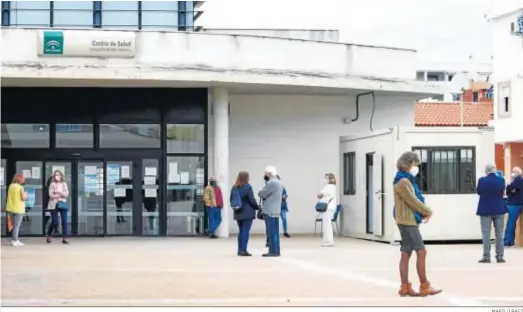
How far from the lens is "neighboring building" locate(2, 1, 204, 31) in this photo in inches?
1209

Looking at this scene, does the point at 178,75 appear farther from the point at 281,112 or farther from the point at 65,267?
the point at 65,267

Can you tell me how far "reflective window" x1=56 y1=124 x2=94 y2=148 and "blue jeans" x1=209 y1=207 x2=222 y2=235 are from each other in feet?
11.6

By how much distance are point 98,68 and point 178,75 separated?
191cm

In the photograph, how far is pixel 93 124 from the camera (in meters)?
26.2

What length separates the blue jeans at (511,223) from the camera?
21.7m

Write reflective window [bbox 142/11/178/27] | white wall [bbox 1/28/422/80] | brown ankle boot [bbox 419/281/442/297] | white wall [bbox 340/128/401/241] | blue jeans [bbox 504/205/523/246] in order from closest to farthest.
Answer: brown ankle boot [bbox 419/281/442/297], blue jeans [bbox 504/205/523/246], white wall [bbox 340/128/401/241], white wall [bbox 1/28/422/80], reflective window [bbox 142/11/178/27]

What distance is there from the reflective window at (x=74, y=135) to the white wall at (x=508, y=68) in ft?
63.7

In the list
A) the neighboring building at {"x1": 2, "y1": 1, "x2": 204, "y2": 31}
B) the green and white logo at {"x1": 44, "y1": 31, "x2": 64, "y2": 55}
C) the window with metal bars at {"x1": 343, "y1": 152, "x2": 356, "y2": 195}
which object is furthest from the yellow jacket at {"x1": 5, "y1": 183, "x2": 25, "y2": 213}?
the neighboring building at {"x1": 2, "y1": 1, "x2": 204, "y2": 31}

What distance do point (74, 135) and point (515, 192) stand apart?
11.2 metres

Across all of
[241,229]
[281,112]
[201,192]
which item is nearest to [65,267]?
[241,229]

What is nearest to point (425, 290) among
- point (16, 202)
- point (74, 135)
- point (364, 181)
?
point (16, 202)

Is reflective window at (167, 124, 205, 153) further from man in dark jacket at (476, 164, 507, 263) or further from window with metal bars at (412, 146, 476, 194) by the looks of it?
man in dark jacket at (476, 164, 507, 263)

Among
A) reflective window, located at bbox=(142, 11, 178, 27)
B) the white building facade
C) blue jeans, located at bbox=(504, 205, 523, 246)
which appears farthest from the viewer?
reflective window, located at bbox=(142, 11, 178, 27)

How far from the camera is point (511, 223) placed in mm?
21797
